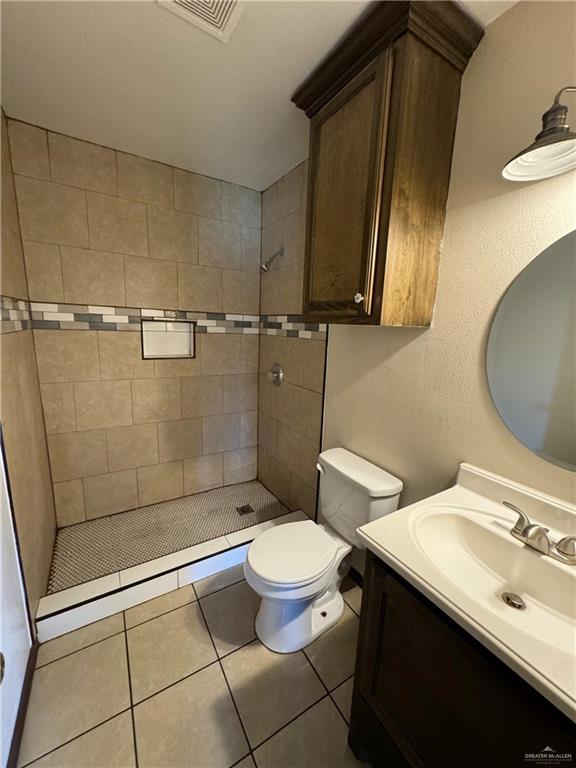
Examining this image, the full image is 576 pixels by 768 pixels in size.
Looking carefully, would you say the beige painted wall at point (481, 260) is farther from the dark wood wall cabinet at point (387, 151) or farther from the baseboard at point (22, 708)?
the baseboard at point (22, 708)

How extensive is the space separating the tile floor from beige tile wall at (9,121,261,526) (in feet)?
2.93

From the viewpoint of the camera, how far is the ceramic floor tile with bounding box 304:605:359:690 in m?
1.30

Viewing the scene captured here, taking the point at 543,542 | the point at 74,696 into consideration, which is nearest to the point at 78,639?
the point at 74,696

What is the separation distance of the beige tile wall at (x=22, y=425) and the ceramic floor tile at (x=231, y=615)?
761 millimetres

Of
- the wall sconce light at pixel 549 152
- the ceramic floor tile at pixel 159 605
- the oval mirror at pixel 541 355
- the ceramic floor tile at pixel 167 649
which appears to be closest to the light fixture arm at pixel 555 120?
the wall sconce light at pixel 549 152

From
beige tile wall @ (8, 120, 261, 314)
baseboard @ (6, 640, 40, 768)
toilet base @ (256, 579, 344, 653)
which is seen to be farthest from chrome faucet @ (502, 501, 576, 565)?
beige tile wall @ (8, 120, 261, 314)

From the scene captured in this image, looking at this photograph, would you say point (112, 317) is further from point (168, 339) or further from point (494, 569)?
point (494, 569)

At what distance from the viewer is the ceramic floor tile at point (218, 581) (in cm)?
166

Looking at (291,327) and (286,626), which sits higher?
(291,327)

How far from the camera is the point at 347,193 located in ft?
3.71

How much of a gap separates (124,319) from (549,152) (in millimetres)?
2042

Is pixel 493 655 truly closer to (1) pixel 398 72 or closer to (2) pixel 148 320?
(1) pixel 398 72

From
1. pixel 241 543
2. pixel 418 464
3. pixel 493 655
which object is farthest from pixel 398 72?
pixel 241 543

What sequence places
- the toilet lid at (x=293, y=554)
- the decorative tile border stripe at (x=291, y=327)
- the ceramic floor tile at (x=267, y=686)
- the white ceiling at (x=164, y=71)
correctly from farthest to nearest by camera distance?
the decorative tile border stripe at (x=291, y=327)
the toilet lid at (x=293, y=554)
the ceramic floor tile at (x=267, y=686)
the white ceiling at (x=164, y=71)
